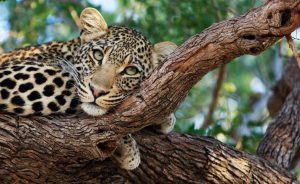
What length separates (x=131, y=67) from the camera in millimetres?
5863

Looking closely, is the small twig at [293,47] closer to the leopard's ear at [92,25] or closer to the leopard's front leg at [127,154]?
the leopard's front leg at [127,154]

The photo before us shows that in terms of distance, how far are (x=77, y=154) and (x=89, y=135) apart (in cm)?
→ 24

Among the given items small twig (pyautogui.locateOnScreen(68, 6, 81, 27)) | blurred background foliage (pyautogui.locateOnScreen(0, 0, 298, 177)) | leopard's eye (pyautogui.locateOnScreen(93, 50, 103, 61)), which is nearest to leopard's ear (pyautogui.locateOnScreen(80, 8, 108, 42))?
leopard's eye (pyautogui.locateOnScreen(93, 50, 103, 61))

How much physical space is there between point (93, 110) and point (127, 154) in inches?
21.1

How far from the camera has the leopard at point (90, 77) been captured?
5.52 meters

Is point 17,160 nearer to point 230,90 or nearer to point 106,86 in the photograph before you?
point 106,86

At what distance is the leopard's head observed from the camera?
17.9ft

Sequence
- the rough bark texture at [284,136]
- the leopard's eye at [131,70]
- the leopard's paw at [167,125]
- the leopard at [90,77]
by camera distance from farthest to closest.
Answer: the rough bark texture at [284,136] → the leopard's paw at [167,125] → the leopard's eye at [131,70] → the leopard at [90,77]

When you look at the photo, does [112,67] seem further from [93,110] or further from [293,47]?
[293,47]

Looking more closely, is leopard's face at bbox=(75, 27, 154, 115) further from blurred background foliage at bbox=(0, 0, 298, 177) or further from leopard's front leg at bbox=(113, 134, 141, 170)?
blurred background foliage at bbox=(0, 0, 298, 177)

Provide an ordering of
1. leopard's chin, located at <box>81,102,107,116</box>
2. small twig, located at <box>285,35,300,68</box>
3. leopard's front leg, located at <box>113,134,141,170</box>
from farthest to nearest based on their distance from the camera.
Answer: leopard's front leg, located at <box>113,134,141,170</box> < leopard's chin, located at <box>81,102,107,116</box> < small twig, located at <box>285,35,300,68</box>

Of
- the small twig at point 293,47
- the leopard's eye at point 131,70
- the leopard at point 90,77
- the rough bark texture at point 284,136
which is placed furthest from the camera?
the rough bark texture at point 284,136

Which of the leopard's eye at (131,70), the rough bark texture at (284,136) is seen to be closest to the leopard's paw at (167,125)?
the leopard's eye at (131,70)

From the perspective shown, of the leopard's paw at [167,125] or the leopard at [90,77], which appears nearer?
the leopard at [90,77]
